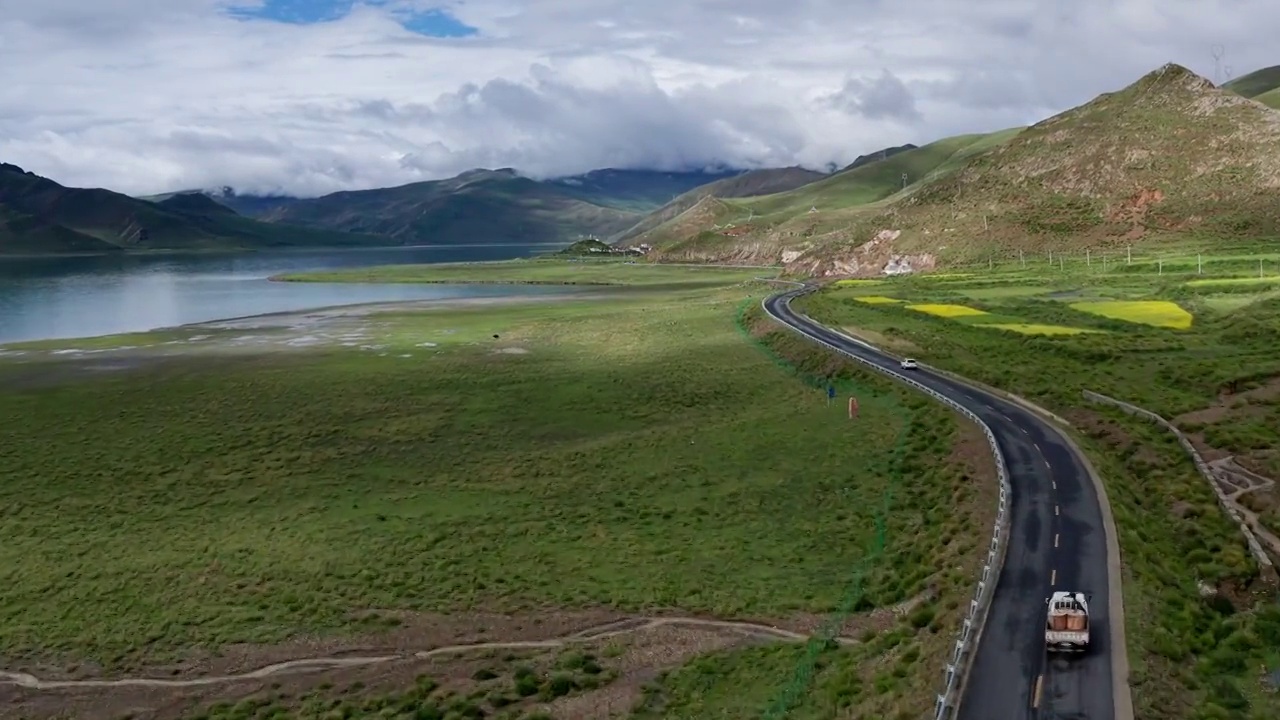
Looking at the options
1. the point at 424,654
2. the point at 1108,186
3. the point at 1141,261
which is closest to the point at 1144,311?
the point at 1141,261

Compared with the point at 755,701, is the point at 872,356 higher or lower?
higher

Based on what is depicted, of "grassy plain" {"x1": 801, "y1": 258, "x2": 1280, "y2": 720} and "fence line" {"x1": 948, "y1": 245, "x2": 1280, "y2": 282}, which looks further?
"fence line" {"x1": 948, "y1": 245, "x2": 1280, "y2": 282}

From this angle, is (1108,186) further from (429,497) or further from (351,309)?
(429,497)

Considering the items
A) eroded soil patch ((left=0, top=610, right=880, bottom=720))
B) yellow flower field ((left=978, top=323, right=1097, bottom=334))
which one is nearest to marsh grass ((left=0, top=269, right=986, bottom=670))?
eroded soil patch ((left=0, top=610, right=880, bottom=720))

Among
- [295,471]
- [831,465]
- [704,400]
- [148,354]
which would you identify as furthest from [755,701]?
[148,354]

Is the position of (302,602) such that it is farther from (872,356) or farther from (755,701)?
(872,356)

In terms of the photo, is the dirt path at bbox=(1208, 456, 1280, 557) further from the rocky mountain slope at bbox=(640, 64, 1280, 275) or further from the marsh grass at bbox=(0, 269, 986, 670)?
the rocky mountain slope at bbox=(640, 64, 1280, 275)

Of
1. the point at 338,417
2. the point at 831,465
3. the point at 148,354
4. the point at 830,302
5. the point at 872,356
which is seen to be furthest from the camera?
the point at 830,302
